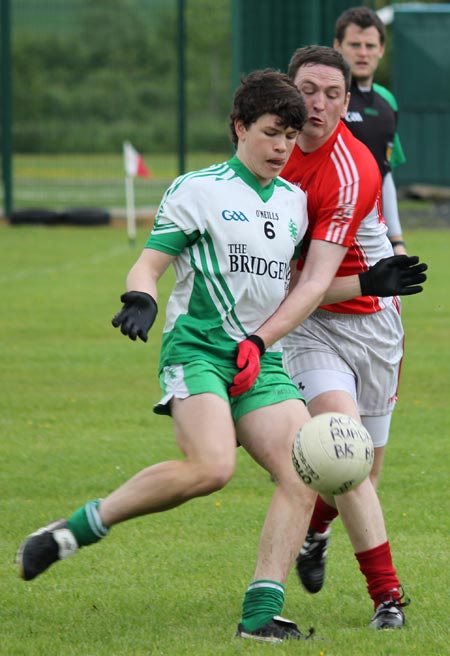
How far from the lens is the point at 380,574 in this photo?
17.6ft

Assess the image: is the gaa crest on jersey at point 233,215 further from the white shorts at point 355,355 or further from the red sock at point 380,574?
the red sock at point 380,574

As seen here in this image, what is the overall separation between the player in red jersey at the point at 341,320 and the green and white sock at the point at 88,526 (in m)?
0.94

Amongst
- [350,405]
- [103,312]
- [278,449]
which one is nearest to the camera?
[278,449]

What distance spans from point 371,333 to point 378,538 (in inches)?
36.5

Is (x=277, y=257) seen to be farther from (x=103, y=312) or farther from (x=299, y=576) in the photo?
(x=103, y=312)

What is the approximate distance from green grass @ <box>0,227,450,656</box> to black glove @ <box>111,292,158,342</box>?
1.20 m

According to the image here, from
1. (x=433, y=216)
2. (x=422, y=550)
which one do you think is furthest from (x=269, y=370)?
(x=433, y=216)

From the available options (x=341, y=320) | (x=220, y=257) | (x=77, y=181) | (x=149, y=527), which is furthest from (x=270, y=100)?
(x=77, y=181)

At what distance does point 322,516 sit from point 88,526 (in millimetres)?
1285

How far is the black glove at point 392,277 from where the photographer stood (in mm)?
5461

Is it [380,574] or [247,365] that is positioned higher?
[247,365]

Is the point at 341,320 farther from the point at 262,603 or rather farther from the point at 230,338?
the point at 262,603

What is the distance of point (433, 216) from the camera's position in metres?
28.2

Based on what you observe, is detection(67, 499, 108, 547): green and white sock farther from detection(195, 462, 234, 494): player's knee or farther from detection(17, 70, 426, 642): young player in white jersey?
detection(195, 462, 234, 494): player's knee
